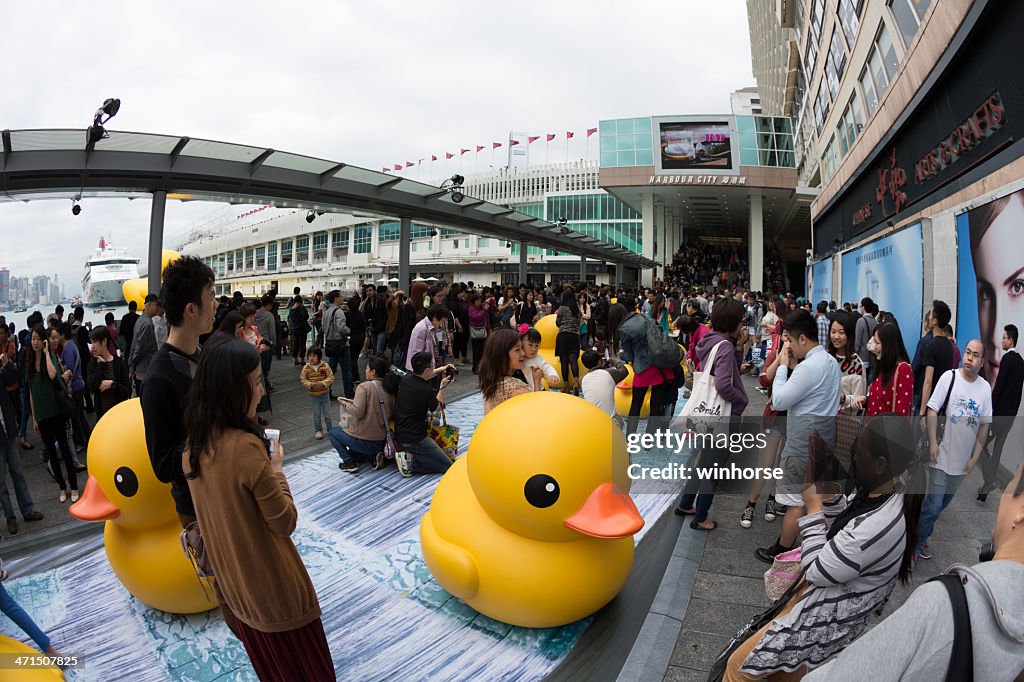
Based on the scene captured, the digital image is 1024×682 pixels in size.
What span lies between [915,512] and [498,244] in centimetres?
5318

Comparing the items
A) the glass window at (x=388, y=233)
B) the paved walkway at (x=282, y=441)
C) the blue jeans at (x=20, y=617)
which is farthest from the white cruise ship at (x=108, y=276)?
the blue jeans at (x=20, y=617)

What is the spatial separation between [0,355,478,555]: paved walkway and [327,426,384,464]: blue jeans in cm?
114

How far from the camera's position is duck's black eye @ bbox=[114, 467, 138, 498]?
11.2 ft

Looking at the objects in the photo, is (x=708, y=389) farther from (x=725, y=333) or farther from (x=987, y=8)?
(x=987, y=8)

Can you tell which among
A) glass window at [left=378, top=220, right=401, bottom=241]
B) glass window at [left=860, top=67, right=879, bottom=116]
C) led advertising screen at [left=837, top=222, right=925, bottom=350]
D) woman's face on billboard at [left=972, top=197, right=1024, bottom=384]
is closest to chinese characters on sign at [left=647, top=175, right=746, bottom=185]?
glass window at [left=860, top=67, right=879, bottom=116]

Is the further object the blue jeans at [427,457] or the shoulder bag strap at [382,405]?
the shoulder bag strap at [382,405]

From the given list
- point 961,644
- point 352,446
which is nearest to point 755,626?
point 961,644

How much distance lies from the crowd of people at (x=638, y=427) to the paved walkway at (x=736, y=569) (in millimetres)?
168

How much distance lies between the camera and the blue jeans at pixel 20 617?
2.96 meters

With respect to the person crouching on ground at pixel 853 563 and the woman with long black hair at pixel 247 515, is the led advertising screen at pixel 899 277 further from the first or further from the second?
the woman with long black hair at pixel 247 515

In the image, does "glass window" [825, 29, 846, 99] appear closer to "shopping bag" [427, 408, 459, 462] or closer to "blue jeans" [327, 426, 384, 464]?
"shopping bag" [427, 408, 459, 462]

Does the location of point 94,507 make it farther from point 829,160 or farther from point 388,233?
point 388,233

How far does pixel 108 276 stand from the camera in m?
37.5

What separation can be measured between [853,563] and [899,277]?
11278mm
